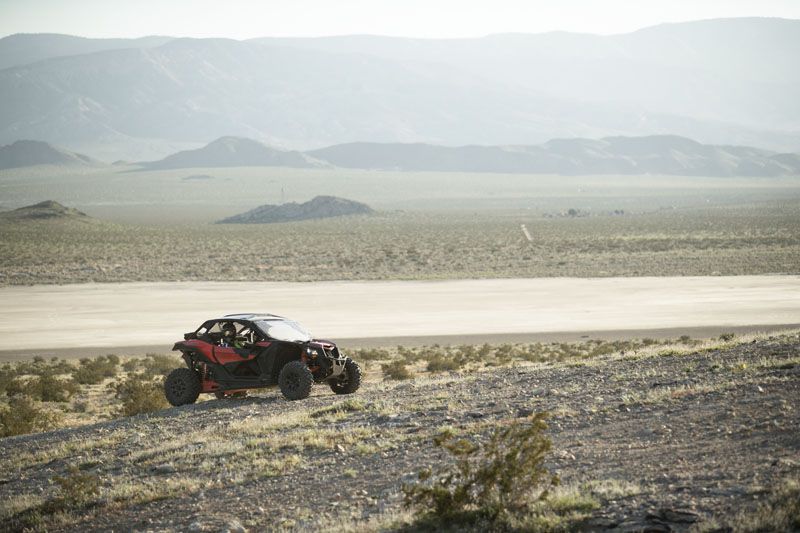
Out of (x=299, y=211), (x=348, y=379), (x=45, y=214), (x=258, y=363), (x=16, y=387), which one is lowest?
(x=16, y=387)

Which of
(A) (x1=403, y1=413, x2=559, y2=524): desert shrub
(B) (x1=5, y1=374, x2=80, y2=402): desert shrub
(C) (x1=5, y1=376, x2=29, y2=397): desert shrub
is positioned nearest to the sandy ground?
(C) (x1=5, y1=376, x2=29, y2=397): desert shrub

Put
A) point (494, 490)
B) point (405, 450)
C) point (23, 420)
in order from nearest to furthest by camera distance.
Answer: point (494, 490) → point (405, 450) → point (23, 420)

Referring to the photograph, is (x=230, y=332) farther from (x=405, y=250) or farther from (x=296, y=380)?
(x=405, y=250)

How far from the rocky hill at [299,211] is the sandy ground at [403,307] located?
7421cm

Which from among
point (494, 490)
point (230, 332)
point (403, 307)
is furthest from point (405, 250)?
point (494, 490)

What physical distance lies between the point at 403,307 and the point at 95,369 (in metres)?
18.8

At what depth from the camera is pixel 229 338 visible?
1800 centimetres

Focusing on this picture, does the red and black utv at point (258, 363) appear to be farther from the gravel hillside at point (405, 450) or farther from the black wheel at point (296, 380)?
the gravel hillside at point (405, 450)

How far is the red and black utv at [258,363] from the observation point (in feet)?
56.9

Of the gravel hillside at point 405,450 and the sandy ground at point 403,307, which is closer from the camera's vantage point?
the gravel hillside at point 405,450

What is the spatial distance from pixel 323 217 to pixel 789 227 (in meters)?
61.6

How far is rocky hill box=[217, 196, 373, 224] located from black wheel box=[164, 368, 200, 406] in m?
110

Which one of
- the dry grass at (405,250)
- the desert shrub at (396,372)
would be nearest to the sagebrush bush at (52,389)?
the desert shrub at (396,372)

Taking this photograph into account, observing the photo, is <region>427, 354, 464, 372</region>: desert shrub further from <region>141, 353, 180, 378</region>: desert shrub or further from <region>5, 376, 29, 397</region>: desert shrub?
A: <region>5, 376, 29, 397</region>: desert shrub
